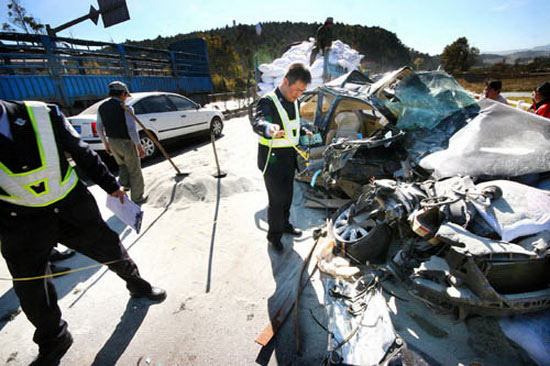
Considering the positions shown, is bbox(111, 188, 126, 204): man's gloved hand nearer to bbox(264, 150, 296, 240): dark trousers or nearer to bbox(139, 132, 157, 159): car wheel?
bbox(264, 150, 296, 240): dark trousers

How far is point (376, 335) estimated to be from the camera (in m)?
1.54

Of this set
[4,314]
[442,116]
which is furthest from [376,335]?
[4,314]

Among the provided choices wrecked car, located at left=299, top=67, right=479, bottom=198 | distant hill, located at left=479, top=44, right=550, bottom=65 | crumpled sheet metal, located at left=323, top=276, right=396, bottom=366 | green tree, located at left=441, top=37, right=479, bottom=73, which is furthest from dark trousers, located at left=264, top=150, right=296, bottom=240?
A: distant hill, located at left=479, top=44, right=550, bottom=65

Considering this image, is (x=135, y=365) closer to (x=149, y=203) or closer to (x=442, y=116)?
(x=149, y=203)

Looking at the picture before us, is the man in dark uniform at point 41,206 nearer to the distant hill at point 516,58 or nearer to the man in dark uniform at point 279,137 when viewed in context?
the man in dark uniform at point 279,137

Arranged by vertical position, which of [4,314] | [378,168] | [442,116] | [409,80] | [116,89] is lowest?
[4,314]

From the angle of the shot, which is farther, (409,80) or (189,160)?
(189,160)

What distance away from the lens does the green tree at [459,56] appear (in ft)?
121

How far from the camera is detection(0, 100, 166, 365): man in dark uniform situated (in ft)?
4.88

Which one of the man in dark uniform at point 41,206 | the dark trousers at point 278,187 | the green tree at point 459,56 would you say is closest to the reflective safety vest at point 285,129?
the dark trousers at point 278,187

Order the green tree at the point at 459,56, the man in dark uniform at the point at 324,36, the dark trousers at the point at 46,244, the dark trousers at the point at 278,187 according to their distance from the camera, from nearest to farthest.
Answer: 1. the dark trousers at the point at 46,244
2. the dark trousers at the point at 278,187
3. the man in dark uniform at the point at 324,36
4. the green tree at the point at 459,56

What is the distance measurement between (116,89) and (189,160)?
257 cm

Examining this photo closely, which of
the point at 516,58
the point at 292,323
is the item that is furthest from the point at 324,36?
the point at 516,58

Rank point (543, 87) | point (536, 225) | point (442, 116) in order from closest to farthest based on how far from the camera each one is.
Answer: point (536, 225)
point (442, 116)
point (543, 87)
